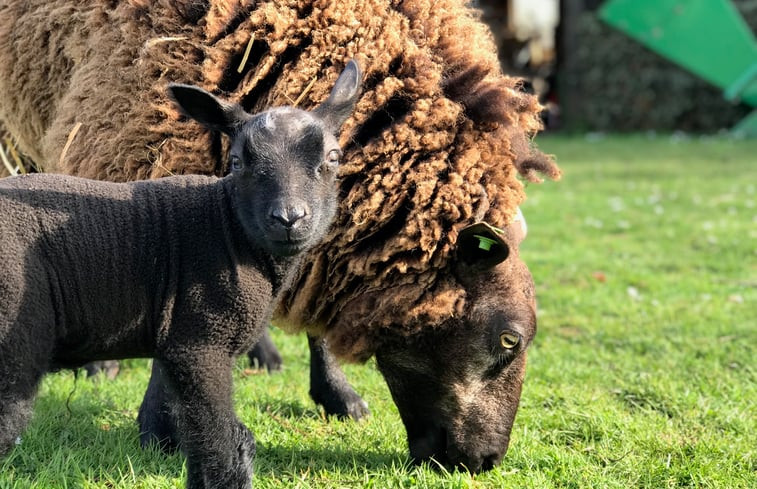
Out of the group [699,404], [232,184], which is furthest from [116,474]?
[699,404]

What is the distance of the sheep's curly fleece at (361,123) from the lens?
3842 millimetres

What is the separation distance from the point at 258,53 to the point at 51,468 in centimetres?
203

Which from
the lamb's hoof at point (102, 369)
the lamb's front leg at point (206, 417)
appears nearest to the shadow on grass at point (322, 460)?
the lamb's front leg at point (206, 417)

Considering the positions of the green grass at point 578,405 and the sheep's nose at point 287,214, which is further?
the green grass at point 578,405

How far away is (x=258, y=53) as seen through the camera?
4.04 meters

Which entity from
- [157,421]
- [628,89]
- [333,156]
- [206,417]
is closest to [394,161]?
[333,156]

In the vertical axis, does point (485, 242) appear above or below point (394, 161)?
below

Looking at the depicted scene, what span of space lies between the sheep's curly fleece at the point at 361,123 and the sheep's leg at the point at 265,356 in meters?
1.38

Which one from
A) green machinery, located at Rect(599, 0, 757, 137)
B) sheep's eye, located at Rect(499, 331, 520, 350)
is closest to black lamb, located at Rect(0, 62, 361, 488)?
sheep's eye, located at Rect(499, 331, 520, 350)

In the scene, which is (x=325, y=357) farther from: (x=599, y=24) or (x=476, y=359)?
(x=599, y=24)

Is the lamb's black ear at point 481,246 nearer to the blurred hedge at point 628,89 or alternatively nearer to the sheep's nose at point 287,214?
the sheep's nose at point 287,214

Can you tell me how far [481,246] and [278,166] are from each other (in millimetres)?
1028

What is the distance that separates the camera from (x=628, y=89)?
20.2 m

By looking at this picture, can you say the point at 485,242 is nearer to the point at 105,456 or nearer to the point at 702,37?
the point at 105,456
